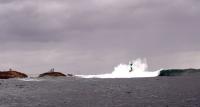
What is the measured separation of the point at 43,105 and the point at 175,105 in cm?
3375

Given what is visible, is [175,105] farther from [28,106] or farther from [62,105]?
[28,106]

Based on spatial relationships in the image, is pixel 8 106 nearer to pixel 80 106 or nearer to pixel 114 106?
pixel 80 106

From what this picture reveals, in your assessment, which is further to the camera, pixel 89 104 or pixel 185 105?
pixel 89 104

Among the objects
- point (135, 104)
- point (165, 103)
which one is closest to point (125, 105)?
point (135, 104)

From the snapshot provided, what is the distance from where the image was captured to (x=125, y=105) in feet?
417

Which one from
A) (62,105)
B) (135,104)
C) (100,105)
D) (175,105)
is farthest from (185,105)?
(62,105)

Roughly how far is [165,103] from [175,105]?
7041mm

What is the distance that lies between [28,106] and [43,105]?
12.6 feet

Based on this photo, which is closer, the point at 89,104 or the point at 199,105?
the point at 199,105

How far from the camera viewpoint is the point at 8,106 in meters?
134

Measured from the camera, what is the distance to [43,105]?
13388 cm

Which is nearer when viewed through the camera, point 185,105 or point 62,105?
point 185,105

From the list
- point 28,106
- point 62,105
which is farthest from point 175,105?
point 28,106

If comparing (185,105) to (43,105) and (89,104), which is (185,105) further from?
(43,105)
